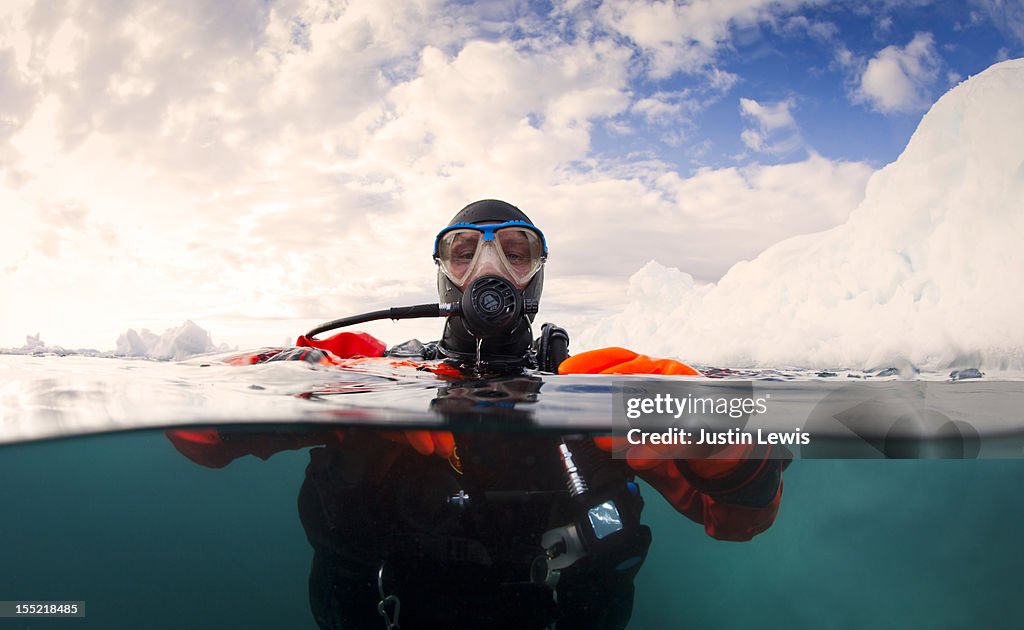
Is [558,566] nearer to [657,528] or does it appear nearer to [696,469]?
[696,469]

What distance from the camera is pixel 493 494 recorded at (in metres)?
4.44

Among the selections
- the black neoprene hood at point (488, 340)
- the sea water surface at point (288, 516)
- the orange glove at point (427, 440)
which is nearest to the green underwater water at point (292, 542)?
the sea water surface at point (288, 516)

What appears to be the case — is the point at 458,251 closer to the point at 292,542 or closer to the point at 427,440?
the point at 427,440

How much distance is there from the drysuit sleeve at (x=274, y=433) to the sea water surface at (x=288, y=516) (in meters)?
0.19

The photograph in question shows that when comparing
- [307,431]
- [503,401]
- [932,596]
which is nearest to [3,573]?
[307,431]

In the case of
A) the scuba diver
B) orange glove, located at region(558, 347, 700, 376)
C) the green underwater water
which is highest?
orange glove, located at region(558, 347, 700, 376)

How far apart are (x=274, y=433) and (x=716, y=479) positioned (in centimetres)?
483

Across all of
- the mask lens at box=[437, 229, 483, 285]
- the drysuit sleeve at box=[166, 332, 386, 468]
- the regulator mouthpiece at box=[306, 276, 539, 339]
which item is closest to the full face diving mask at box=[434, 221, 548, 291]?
the mask lens at box=[437, 229, 483, 285]

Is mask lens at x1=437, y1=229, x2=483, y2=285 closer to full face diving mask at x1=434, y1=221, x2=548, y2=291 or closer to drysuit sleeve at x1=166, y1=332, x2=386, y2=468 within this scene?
full face diving mask at x1=434, y1=221, x2=548, y2=291

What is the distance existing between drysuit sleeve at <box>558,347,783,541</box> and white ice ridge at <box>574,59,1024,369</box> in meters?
9.69

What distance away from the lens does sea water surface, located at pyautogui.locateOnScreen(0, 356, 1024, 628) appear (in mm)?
5449

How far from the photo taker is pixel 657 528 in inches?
837

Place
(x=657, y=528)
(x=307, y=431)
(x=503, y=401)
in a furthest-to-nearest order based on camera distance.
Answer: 1. (x=657, y=528)
2. (x=307, y=431)
3. (x=503, y=401)

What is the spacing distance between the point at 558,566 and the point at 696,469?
4.23 ft
